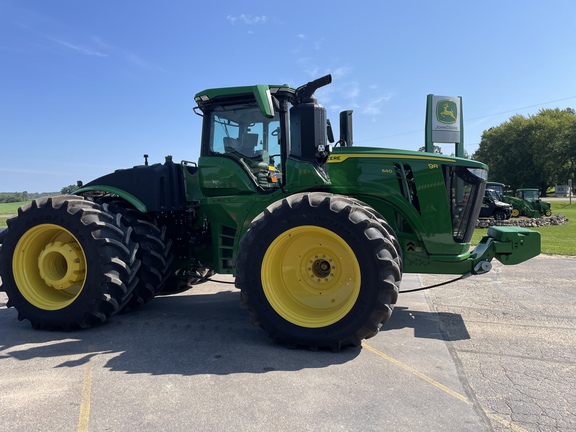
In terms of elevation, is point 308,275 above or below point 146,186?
below

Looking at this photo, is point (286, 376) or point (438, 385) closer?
point (438, 385)

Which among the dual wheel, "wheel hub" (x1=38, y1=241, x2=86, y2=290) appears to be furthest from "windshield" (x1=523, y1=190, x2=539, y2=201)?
"wheel hub" (x1=38, y1=241, x2=86, y2=290)

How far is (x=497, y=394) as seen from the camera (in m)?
3.12

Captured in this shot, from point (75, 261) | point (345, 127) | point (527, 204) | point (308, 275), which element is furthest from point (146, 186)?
point (527, 204)

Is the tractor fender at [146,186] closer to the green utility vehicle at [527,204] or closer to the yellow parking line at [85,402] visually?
the yellow parking line at [85,402]

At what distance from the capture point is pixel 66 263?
5.18m

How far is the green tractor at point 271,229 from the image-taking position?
4055mm

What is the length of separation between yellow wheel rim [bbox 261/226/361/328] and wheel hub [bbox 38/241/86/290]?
240 centimetres

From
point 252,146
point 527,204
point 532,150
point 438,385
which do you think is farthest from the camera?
point 532,150

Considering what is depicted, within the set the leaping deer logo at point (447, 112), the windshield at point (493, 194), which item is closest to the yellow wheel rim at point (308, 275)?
the leaping deer logo at point (447, 112)

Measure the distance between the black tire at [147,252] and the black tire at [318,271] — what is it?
1639 mm

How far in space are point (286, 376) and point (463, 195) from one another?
10.1 feet

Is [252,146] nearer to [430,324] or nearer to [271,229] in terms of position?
[271,229]

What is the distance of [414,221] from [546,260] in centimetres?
647
